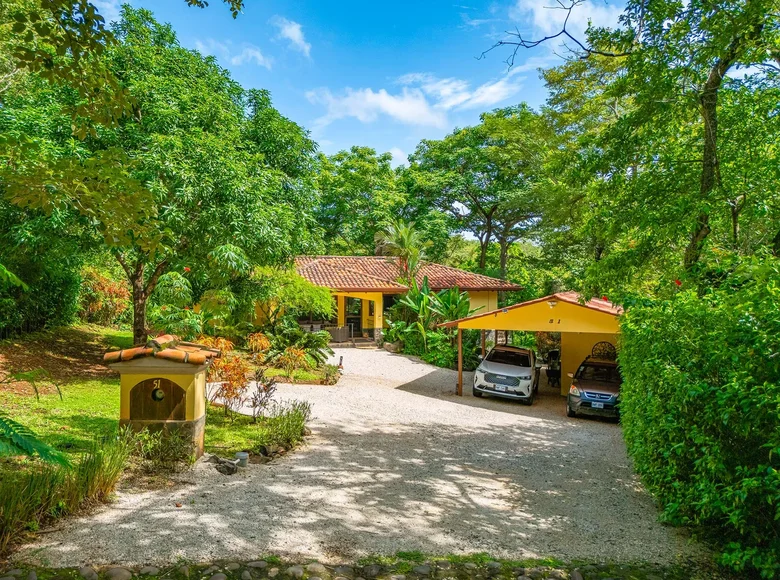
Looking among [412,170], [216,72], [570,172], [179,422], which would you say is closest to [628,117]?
[570,172]

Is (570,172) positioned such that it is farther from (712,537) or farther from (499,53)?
(712,537)

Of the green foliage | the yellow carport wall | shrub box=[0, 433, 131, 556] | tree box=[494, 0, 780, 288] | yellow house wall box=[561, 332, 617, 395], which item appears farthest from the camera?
the yellow carport wall

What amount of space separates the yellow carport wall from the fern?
827 inches

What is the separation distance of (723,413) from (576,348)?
13054 mm

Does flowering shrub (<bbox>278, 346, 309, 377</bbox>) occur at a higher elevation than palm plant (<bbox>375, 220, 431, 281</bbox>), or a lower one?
lower

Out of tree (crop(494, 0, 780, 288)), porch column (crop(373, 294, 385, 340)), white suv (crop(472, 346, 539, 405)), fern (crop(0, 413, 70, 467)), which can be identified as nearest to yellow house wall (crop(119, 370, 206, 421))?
fern (crop(0, 413, 70, 467))

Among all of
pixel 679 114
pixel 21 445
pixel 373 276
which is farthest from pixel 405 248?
pixel 21 445

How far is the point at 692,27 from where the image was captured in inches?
285

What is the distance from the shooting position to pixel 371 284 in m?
25.4

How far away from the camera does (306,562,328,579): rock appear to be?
154 inches

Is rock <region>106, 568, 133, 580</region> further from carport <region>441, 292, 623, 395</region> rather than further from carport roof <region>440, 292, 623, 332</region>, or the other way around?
carport roof <region>440, 292, 623, 332</region>

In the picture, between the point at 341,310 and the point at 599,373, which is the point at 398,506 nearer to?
the point at 599,373

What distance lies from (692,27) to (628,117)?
1.52 meters

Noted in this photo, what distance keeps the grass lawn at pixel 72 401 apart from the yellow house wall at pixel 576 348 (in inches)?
436
